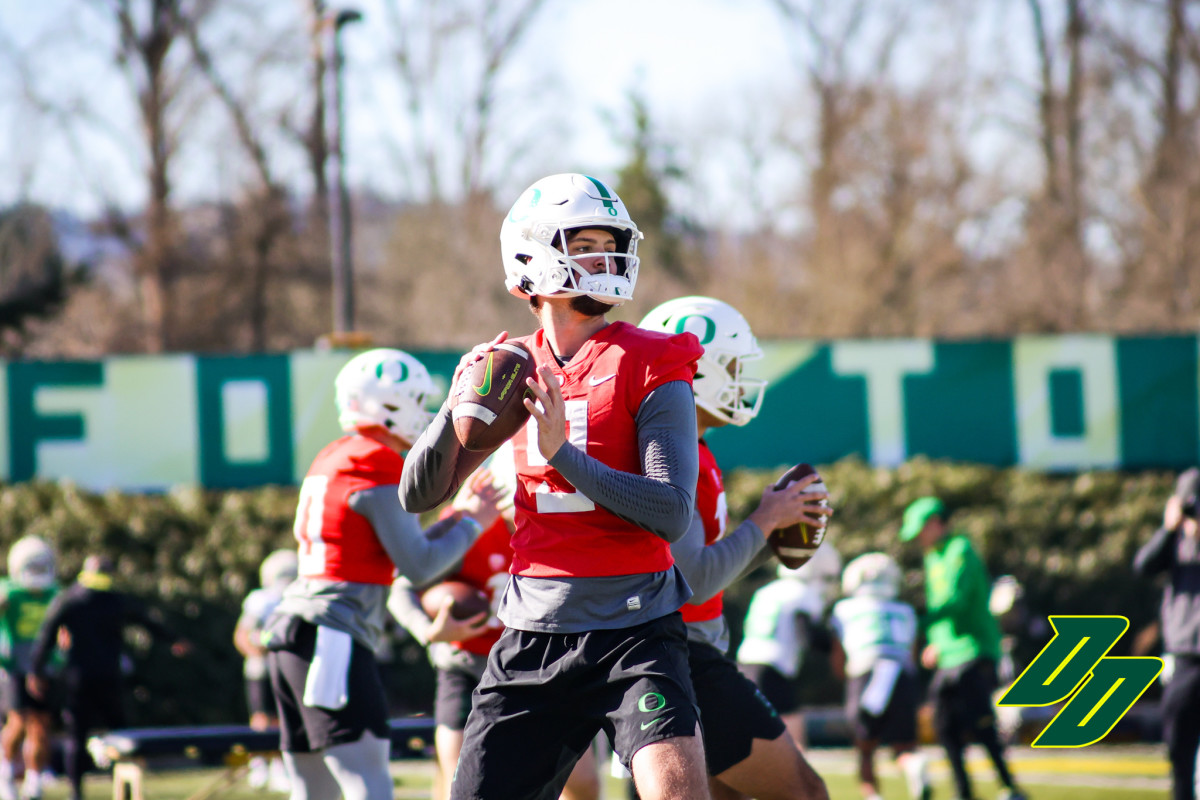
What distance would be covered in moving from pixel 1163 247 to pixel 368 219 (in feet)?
49.7

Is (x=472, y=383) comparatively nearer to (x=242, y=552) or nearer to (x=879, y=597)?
(x=879, y=597)

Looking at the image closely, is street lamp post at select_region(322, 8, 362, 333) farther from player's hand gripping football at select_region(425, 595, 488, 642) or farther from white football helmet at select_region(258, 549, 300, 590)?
player's hand gripping football at select_region(425, 595, 488, 642)

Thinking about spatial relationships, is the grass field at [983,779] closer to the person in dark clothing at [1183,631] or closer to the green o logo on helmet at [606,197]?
the person in dark clothing at [1183,631]

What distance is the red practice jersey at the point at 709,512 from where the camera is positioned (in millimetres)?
3818

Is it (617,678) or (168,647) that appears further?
(168,647)

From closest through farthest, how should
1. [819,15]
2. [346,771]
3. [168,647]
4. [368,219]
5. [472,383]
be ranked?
[472,383] → [346,771] → [168,647] → [819,15] → [368,219]

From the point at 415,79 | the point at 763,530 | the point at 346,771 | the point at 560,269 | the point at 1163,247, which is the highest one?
the point at 415,79

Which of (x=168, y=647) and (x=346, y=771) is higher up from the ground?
(x=346, y=771)

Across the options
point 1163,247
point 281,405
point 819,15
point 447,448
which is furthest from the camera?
point 819,15

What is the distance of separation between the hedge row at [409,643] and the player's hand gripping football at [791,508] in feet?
25.6

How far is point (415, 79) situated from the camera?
23.4 meters

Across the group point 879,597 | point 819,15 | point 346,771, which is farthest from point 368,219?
point 346,771

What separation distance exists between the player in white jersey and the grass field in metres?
0.91

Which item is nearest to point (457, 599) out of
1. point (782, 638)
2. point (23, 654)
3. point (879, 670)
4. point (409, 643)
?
point (782, 638)
